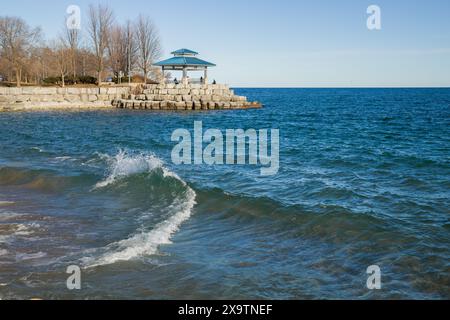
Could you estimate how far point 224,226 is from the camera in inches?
443

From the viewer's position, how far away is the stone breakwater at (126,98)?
51.0m

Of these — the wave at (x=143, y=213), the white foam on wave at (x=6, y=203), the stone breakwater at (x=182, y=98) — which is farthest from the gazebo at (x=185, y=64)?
the white foam on wave at (x=6, y=203)

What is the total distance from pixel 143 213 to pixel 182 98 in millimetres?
44880

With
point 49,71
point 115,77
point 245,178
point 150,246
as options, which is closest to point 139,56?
point 115,77

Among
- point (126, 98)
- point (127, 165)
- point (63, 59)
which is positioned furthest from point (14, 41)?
point (127, 165)

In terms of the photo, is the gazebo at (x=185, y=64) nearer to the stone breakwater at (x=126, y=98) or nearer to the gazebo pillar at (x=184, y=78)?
the gazebo pillar at (x=184, y=78)

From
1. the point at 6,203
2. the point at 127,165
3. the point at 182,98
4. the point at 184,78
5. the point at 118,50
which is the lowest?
the point at 6,203

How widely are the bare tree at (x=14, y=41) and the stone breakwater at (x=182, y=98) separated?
15.7 metres

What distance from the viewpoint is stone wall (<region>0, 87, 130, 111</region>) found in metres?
50.3

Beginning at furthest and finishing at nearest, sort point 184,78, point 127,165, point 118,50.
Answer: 1. point 118,50
2. point 184,78
3. point 127,165

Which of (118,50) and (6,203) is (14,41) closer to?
(118,50)

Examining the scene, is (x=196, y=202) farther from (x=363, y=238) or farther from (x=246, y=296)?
(x=246, y=296)

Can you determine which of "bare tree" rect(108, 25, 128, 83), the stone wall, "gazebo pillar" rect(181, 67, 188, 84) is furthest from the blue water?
"bare tree" rect(108, 25, 128, 83)

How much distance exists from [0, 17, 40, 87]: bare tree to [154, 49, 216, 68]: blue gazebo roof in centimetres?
1824
